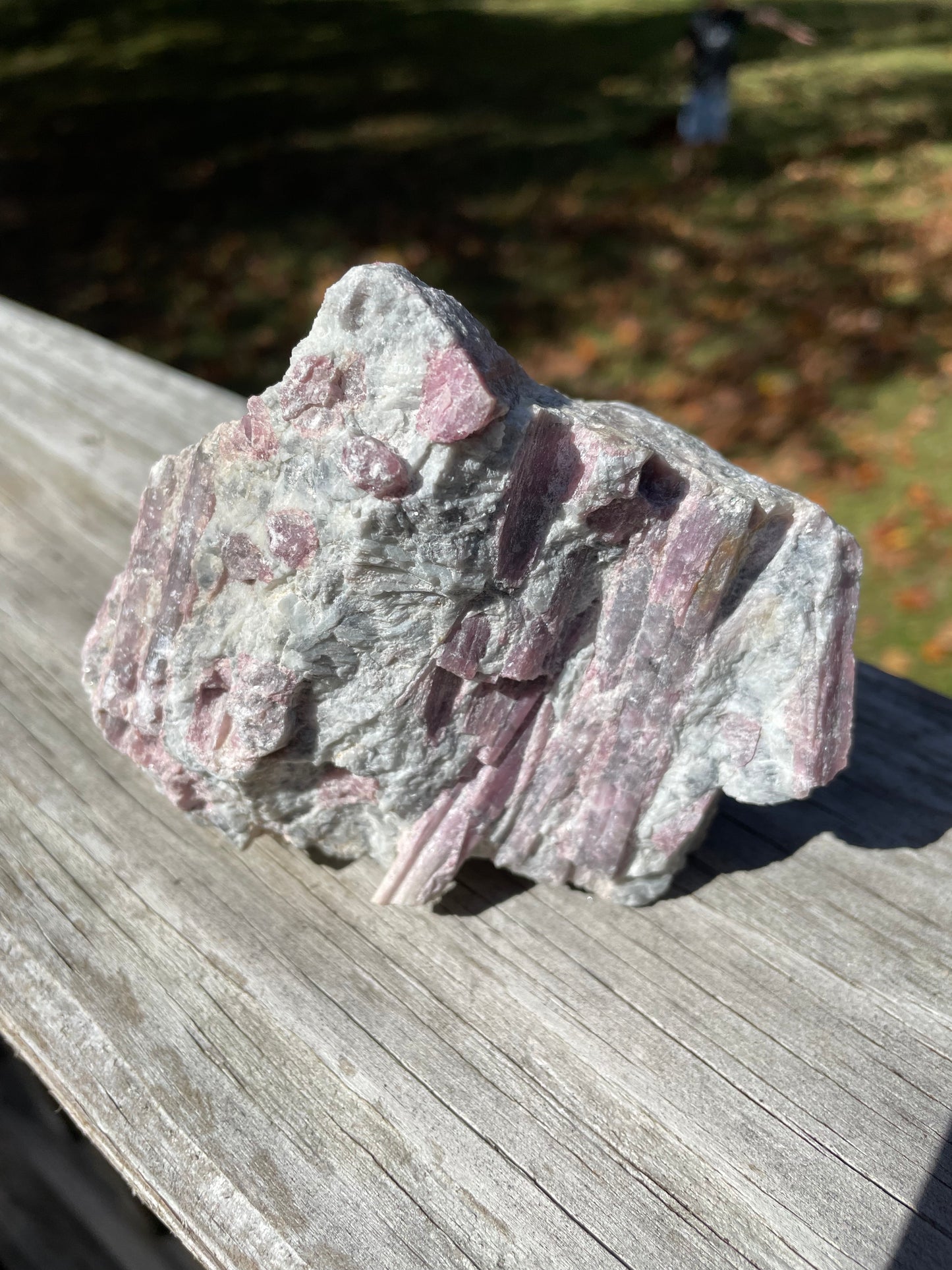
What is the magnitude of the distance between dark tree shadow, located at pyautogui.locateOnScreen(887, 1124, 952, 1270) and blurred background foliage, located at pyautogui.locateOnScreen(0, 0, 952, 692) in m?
2.87

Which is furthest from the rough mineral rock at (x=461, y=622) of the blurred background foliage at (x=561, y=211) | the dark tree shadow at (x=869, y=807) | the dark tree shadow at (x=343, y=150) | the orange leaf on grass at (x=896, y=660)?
the dark tree shadow at (x=343, y=150)

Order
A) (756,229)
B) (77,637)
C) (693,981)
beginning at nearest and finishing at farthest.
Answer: (693,981) < (77,637) < (756,229)

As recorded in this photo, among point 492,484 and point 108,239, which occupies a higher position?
point 492,484

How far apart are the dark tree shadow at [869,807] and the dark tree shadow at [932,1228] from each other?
2.43 ft

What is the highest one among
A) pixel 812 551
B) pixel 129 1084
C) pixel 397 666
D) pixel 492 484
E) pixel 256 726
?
pixel 492 484

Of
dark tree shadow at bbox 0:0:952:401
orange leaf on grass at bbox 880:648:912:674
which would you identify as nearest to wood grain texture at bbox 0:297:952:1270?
orange leaf on grass at bbox 880:648:912:674

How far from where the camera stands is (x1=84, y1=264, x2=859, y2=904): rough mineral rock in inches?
70.7

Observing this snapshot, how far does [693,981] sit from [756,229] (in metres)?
7.10

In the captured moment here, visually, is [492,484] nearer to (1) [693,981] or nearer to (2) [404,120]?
(1) [693,981]

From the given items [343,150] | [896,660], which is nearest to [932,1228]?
[896,660]

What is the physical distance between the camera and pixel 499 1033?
212 centimetres

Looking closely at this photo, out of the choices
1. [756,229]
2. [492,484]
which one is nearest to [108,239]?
[756,229]

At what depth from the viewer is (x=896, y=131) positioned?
31.3 ft

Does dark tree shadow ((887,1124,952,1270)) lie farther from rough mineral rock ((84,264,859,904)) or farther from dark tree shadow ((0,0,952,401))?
dark tree shadow ((0,0,952,401))
